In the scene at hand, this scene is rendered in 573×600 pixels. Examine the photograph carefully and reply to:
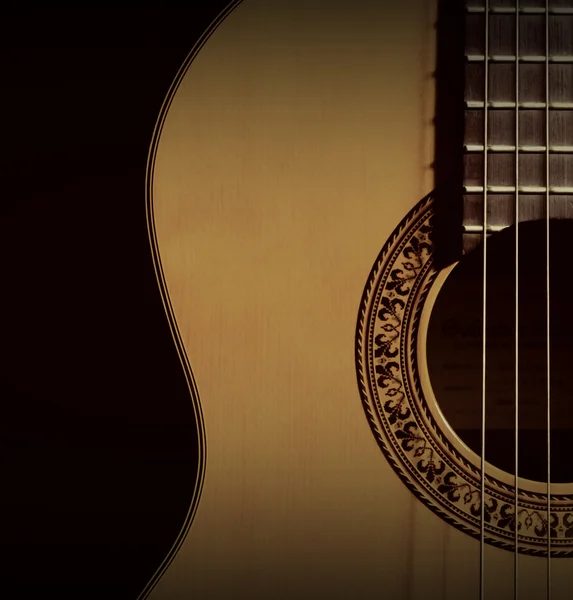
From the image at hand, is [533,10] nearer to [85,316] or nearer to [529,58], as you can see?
[529,58]

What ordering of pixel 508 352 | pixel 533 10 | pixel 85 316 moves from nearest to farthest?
pixel 533 10 < pixel 508 352 < pixel 85 316

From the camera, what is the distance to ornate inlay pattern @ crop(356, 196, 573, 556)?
2.72 ft

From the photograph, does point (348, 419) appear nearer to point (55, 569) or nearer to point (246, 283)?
point (246, 283)

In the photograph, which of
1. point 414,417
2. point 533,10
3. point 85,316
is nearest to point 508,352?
point 414,417

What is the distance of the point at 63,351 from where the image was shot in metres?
1.23

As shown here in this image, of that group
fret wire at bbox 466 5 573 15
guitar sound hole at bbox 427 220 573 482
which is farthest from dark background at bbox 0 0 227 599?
fret wire at bbox 466 5 573 15

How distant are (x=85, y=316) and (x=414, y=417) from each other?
1.93 ft

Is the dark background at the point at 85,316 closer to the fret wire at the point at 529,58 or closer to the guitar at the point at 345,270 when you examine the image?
the guitar at the point at 345,270

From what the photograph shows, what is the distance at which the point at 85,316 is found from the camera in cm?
123

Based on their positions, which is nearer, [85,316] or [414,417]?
[414,417]

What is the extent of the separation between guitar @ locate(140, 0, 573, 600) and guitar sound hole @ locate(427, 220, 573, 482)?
29 cm

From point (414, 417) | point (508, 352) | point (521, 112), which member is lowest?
point (414, 417)

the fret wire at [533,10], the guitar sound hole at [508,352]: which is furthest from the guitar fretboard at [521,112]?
the guitar sound hole at [508,352]

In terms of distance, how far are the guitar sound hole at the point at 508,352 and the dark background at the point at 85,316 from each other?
1.25 ft
